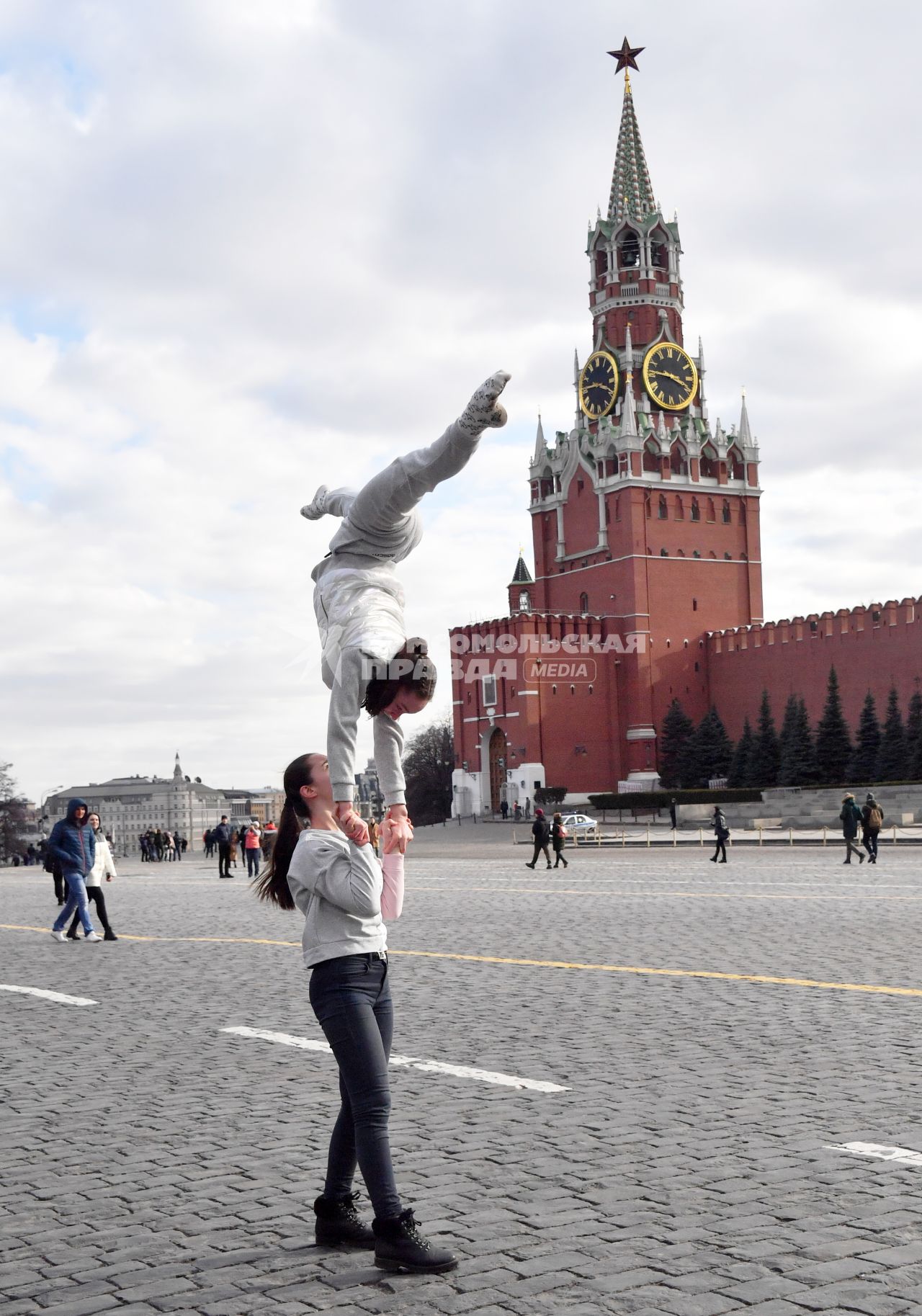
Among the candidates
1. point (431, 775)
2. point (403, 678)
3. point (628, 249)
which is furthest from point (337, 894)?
point (431, 775)

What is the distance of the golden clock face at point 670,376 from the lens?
255 ft

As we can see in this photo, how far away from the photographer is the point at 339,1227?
13.1ft

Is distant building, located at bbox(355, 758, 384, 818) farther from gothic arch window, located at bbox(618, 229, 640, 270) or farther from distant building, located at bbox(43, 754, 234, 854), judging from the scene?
distant building, located at bbox(43, 754, 234, 854)

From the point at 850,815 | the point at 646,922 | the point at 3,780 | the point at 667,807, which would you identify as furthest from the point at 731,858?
the point at 3,780

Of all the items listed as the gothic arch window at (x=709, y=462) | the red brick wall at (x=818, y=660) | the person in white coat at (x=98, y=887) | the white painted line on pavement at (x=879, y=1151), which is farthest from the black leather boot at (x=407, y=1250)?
the gothic arch window at (x=709, y=462)

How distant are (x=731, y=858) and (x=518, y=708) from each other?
41261 mm

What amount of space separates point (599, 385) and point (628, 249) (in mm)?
8808

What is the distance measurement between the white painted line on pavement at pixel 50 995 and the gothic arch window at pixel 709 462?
230 feet

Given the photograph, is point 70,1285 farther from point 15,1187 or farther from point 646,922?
point 646,922

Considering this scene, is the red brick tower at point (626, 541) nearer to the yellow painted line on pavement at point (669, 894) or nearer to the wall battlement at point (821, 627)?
the wall battlement at point (821, 627)

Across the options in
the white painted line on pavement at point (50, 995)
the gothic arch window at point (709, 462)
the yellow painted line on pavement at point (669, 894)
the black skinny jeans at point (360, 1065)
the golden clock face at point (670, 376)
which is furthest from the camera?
the golden clock face at point (670, 376)

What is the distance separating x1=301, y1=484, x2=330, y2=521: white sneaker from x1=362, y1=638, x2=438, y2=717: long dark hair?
1.11 metres

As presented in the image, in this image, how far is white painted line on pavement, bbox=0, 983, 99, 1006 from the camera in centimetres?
941

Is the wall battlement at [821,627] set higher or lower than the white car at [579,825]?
higher
